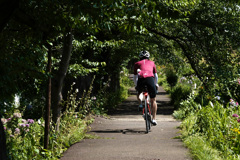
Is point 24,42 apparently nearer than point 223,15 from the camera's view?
Yes

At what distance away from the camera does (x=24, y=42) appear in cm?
516

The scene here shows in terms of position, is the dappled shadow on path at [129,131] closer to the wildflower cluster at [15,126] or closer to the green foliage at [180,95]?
the wildflower cluster at [15,126]

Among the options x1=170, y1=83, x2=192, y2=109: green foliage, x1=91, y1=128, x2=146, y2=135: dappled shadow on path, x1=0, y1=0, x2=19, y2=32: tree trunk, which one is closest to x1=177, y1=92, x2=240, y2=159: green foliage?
x1=91, y1=128, x2=146, y2=135: dappled shadow on path

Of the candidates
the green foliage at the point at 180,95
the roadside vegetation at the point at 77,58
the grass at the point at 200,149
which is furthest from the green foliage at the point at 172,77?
the grass at the point at 200,149

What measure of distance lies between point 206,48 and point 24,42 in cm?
1036

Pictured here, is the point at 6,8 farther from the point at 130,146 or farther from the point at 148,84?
the point at 148,84

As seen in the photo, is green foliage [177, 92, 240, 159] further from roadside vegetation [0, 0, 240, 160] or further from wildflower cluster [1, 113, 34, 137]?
wildflower cluster [1, 113, 34, 137]

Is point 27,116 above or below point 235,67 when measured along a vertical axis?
below

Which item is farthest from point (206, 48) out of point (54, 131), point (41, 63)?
point (41, 63)

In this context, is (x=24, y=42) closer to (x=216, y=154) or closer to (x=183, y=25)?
(x=216, y=154)

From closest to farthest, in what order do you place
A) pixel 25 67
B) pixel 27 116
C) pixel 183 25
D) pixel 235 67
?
pixel 25 67
pixel 27 116
pixel 235 67
pixel 183 25

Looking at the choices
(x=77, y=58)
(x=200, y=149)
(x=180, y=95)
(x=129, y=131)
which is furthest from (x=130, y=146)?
(x=180, y=95)

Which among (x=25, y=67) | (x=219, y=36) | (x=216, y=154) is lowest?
(x=216, y=154)

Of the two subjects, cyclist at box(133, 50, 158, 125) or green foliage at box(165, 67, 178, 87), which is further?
green foliage at box(165, 67, 178, 87)
